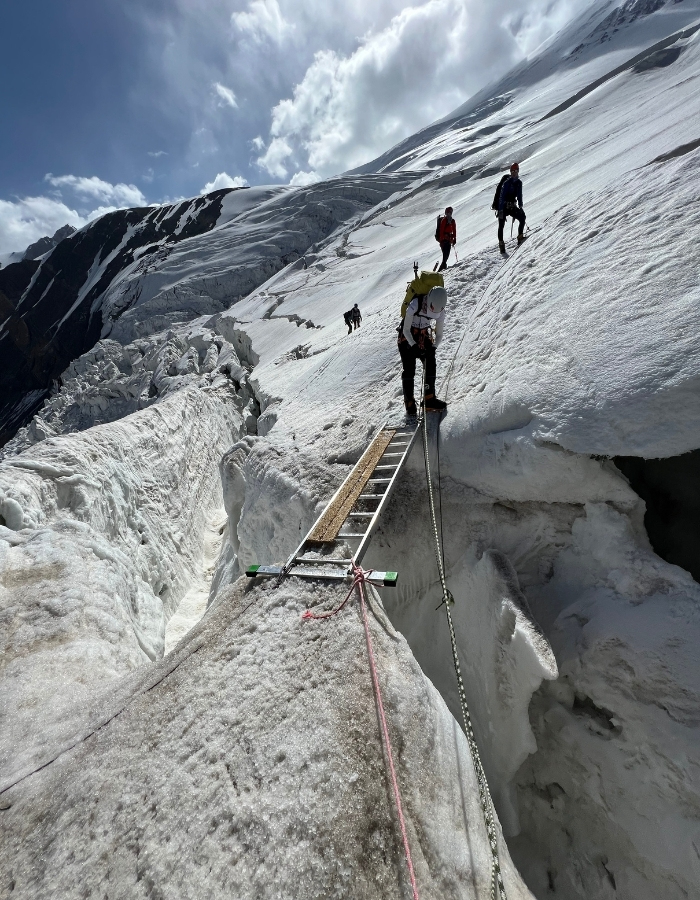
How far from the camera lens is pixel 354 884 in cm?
146

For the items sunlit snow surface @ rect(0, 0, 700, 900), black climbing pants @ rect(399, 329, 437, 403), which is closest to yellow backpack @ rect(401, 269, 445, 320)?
black climbing pants @ rect(399, 329, 437, 403)

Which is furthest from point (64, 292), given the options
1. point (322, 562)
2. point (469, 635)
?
point (469, 635)

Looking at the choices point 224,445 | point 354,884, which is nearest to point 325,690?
point 354,884

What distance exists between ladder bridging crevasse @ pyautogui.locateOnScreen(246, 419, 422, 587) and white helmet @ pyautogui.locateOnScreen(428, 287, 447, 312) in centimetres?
118

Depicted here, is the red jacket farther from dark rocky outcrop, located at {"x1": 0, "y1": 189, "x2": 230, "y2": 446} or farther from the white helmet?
dark rocky outcrop, located at {"x1": 0, "y1": 189, "x2": 230, "y2": 446}

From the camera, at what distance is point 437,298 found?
4.16 m

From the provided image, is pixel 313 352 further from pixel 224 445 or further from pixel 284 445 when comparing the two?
pixel 284 445

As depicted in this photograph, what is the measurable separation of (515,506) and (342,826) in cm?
236

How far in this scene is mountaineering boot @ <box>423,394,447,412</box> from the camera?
13.6 feet

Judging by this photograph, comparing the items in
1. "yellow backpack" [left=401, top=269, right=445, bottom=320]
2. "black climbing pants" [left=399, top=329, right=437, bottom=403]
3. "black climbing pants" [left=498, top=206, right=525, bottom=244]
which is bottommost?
"black climbing pants" [left=399, top=329, right=437, bottom=403]

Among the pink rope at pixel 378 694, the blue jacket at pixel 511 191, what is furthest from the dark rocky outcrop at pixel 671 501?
the blue jacket at pixel 511 191

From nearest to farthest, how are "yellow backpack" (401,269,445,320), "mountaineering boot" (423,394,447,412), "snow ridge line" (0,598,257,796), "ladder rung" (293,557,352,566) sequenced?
"snow ridge line" (0,598,257,796), "ladder rung" (293,557,352,566), "mountaineering boot" (423,394,447,412), "yellow backpack" (401,269,445,320)

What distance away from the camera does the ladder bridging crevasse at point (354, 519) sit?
2804 mm

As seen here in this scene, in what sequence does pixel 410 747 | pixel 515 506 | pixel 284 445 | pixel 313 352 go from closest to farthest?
pixel 410 747 → pixel 515 506 → pixel 284 445 → pixel 313 352
